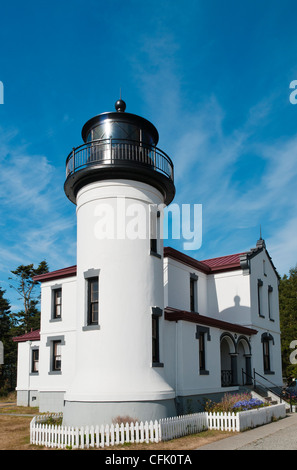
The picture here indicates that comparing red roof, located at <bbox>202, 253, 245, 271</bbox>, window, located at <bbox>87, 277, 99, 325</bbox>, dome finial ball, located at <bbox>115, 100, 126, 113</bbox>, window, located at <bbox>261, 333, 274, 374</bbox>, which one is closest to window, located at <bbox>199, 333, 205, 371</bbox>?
window, located at <bbox>87, 277, 99, 325</bbox>

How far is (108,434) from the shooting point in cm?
1262

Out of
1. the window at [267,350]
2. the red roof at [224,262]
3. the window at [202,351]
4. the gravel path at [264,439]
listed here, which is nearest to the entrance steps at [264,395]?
the window at [267,350]

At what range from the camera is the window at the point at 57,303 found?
24312 millimetres

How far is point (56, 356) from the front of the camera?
23734mm

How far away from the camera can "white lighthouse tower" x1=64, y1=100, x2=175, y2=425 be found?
14430 mm

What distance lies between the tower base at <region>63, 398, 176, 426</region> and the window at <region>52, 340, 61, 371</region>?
906 centimetres

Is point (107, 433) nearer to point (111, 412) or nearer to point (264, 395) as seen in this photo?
point (111, 412)

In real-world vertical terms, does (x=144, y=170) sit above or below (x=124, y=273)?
above

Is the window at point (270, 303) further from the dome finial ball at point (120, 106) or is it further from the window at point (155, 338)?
the dome finial ball at point (120, 106)

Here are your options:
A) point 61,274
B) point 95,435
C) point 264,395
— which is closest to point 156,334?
point 95,435

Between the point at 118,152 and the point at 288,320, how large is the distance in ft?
98.3
